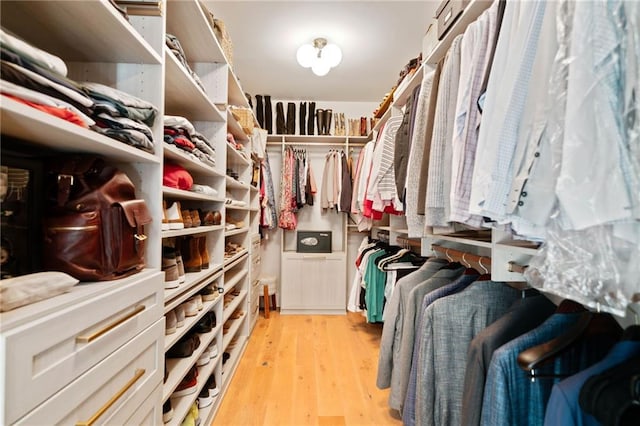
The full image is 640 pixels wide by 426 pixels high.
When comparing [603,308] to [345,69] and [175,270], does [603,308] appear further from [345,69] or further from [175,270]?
[345,69]

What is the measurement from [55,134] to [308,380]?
1847 mm

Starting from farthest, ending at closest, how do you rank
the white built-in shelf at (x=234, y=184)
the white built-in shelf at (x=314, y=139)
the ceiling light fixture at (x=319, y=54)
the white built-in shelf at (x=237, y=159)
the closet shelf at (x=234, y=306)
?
1. the white built-in shelf at (x=314, y=139)
2. the ceiling light fixture at (x=319, y=54)
3. the white built-in shelf at (x=237, y=159)
4. the white built-in shelf at (x=234, y=184)
5. the closet shelf at (x=234, y=306)

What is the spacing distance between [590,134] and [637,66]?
0.39 feet

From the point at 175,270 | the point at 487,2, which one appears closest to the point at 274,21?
the point at 487,2

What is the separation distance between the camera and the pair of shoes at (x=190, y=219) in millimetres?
1277

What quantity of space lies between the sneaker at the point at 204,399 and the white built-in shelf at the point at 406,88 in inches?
78.0

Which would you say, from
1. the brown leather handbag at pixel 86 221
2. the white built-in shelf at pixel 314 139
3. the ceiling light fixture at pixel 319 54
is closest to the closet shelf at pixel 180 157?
the brown leather handbag at pixel 86 221

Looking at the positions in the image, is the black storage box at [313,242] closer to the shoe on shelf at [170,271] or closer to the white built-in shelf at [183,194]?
the white built-in shelf at [183,194]

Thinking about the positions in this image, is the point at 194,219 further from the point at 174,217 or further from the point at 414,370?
the point at 414,370

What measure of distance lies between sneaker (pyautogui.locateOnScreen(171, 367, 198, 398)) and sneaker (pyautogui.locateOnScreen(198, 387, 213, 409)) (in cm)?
19

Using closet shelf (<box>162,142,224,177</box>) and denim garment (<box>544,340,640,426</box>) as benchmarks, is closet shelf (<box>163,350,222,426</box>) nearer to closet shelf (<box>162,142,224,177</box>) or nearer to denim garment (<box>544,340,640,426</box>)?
closet shelf (<box>162,142,224,177</box>)

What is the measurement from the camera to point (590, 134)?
474 mm

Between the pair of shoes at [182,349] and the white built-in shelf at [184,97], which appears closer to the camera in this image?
the white built-in shelf at [184,97]

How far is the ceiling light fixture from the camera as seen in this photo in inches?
84.0
